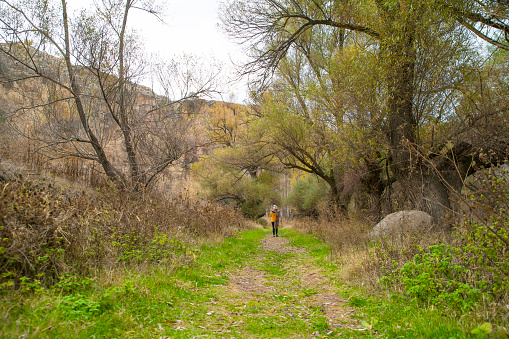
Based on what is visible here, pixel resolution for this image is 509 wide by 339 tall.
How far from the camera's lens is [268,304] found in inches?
208

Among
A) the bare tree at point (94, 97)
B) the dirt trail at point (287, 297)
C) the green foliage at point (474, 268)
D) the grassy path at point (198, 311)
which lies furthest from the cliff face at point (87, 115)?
the green foliage at point (474, 268)

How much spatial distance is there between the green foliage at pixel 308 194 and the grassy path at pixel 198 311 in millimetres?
17586

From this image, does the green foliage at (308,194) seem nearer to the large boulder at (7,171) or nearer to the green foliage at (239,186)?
the green foliage at (239,186)

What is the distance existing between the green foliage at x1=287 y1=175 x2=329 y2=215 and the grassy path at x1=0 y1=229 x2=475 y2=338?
17.6m

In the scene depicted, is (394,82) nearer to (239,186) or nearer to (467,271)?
(467,271)

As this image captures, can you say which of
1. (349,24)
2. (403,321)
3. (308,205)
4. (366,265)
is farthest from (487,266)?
(308,205)

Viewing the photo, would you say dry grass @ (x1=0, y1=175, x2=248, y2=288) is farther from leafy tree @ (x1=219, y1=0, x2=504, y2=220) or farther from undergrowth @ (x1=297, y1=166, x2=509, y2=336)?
leafy tree @ (x1=219, y1=0, x2=504, y2=220)

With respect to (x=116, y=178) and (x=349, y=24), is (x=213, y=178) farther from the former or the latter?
(x=349, y=24)

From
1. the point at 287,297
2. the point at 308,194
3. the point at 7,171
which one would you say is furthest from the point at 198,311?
the point at 308,194

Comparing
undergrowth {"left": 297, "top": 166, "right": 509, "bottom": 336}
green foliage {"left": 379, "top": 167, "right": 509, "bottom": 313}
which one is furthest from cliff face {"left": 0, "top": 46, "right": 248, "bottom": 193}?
green foliage {"left": 379, "top": 167, "right": 509, "bottom": 313}

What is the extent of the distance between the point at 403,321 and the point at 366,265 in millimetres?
2324

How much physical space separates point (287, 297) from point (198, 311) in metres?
1.91

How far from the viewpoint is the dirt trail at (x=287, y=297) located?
4550mm

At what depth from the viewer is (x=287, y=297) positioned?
19.0ft
